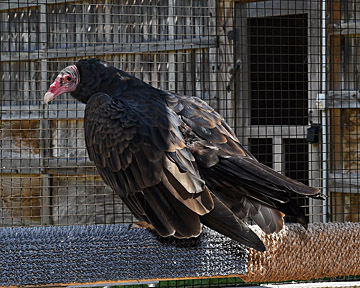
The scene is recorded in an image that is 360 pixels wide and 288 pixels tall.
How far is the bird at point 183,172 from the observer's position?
1.88m

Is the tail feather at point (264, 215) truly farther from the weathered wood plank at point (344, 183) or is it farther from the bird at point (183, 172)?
the weathered wood plank at point (344, 183)

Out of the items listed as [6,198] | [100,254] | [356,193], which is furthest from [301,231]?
[6,198]

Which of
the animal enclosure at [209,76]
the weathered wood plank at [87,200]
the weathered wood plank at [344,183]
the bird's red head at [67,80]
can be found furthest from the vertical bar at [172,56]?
the bird's red head at [67,80]

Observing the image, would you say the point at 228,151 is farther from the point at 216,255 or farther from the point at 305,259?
the point at 305,259

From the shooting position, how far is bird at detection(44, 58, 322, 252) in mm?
1879

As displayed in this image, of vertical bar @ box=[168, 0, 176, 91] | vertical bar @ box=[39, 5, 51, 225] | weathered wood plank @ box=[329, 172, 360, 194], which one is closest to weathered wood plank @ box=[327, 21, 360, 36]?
weathered wood plank @ box=[329, 172, 360, 194]

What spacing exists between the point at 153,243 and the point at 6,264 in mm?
492

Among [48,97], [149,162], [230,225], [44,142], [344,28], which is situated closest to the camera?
[230,225]

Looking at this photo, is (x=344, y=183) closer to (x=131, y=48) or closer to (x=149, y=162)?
(x=131, y=48)

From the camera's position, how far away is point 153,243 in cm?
202

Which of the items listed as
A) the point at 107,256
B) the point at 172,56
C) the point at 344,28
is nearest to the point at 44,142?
the point at 172,56

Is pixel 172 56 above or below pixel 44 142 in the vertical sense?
above

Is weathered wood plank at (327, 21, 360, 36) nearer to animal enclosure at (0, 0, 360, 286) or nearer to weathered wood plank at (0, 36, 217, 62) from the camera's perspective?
animal enclosure at (0, 0, 360, 286)

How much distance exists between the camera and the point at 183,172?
1930 mm
